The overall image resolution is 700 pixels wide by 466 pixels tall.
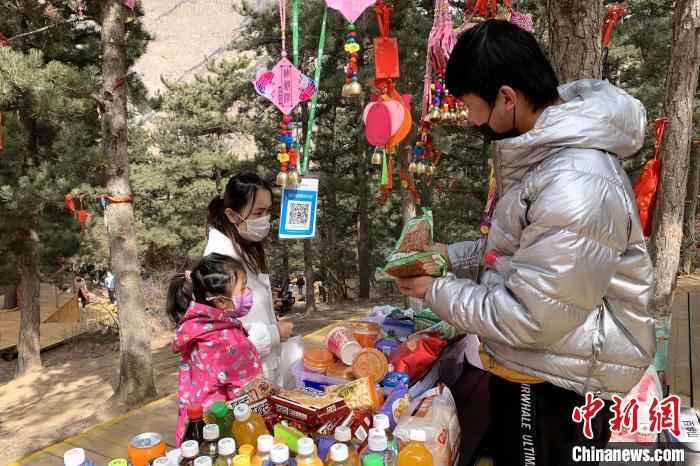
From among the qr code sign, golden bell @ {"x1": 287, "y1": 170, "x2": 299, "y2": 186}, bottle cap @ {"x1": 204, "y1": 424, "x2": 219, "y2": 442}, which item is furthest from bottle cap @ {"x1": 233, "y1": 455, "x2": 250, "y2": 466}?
golden bell @ {"x1": 287, "y1": 170, "x2": 299, "y2": 186}

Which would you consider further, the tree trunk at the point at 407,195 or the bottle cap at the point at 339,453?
the tree trunk at the point at 407,195

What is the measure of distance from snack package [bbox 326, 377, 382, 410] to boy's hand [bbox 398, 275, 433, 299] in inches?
16.1

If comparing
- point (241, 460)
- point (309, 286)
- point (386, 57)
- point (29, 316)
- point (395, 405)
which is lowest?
point (309, 286)

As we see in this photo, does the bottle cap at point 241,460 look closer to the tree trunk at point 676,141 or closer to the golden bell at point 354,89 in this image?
the golden bell at point 354,89

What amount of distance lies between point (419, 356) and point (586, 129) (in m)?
1.17

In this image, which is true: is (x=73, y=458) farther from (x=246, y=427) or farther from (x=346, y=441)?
(x=346, y=441)

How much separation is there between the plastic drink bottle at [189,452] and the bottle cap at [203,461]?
0.03m

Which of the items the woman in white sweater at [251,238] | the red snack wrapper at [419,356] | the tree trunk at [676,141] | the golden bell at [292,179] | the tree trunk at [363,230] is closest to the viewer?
the red snack wrapper at [419,356]

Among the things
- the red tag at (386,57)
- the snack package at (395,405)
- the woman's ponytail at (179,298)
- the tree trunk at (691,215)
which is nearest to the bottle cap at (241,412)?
the snack package at (395,405)

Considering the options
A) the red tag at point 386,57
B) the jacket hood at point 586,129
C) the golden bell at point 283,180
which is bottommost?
the golden bell at point 283,180

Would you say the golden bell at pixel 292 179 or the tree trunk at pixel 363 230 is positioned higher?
the golden bell at pixel 292 179

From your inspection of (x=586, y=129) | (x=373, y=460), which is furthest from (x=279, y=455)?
(x=586, y=129)

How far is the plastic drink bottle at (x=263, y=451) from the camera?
125 centimetres

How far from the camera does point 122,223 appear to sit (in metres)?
5.09
